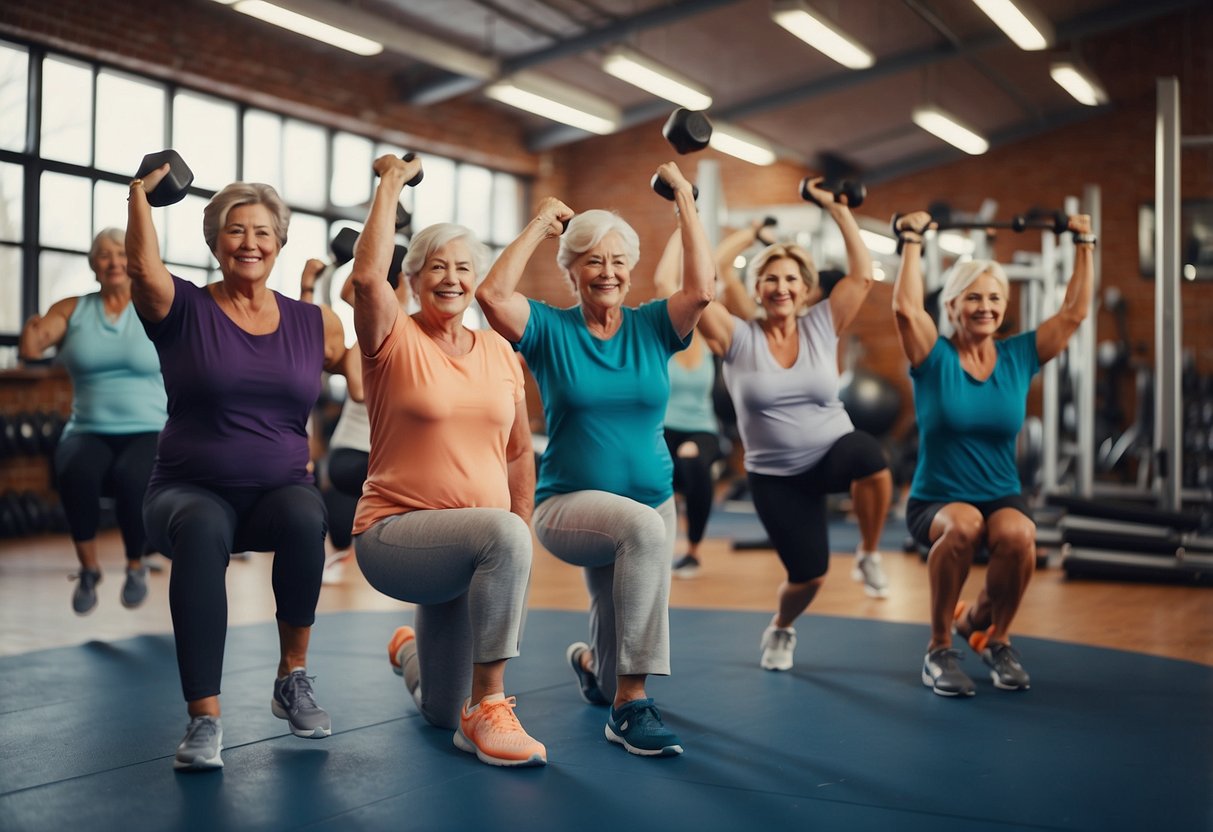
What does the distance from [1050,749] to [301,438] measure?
176 centimetres

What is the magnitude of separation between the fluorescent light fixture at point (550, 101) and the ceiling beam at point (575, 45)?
0.60 feet

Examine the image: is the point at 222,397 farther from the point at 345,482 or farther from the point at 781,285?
the point at 345,482

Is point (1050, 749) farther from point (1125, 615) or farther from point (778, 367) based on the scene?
point (1125, 615)

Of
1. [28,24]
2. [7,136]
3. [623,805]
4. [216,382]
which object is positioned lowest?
[623,805]

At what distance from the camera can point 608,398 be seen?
9.22 feet

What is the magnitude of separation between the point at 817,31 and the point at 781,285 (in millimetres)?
4538

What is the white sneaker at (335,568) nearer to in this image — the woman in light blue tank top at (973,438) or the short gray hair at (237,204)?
the woman in light blue tank top at (973,438)

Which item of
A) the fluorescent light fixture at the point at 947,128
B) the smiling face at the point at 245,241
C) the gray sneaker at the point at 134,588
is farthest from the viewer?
the fluorescent light fixture at the point at 947,128

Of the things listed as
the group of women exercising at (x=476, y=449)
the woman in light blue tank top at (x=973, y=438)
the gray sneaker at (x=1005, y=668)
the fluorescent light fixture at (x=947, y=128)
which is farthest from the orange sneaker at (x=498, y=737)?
the fluorescent light fixture at (x=947, y=128)

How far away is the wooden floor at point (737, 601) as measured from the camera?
13.7 ft

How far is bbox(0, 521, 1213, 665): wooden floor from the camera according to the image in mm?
4180

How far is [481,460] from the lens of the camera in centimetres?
264

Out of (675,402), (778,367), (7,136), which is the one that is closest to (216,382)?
(778,367)

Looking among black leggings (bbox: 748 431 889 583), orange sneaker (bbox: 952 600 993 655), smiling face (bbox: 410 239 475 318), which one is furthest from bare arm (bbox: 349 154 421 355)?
orange sneaker (bbox: 952 600 993 655)
